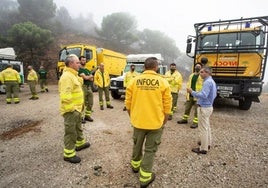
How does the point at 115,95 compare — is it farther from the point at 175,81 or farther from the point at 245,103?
the point at 245,103

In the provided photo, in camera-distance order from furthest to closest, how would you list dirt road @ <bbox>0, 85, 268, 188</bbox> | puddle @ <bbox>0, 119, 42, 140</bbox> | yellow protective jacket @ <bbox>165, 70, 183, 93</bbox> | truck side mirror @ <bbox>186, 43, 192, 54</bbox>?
1. truck side mirror @ <bbox>186, 43, 192, 54</bbox>
2. yellow protective jacket @ <bbox>165, 70, 183, 93</bbox>
3. puddle @ <bbox>0, 119, 42, 140</bbox>
4. dirt road @ <bbox>0, 85, 268, 188</bbox>

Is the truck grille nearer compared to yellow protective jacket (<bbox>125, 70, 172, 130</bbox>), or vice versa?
yellow protective jacket (<bbox>125, 70, 172, 130</bbox>)

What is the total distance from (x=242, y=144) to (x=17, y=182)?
184 inches

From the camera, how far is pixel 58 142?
4.59 metres

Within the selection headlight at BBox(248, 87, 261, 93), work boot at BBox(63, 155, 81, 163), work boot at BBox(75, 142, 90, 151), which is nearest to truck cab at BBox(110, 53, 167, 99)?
headlight at BBox(248, 87, 261, 93)

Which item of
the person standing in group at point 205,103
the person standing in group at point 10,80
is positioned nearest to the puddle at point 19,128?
the person standing in group at point 10,80

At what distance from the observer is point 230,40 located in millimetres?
7594

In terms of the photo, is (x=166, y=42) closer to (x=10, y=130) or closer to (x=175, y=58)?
(x=175, y=58)

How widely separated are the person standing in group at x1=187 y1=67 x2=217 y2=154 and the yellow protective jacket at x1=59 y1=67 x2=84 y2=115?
7.56 feet

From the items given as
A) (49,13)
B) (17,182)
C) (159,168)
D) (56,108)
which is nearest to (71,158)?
(17,182)

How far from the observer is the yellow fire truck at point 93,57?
12.7 m

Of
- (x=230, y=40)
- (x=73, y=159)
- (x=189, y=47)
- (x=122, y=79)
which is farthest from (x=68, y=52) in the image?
(x=73, y=159)

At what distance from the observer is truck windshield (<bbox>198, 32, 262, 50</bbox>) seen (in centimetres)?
721

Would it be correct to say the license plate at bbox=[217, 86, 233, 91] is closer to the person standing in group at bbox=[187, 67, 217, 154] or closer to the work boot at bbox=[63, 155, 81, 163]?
the person standing in group at bbox=[187, 67, 217, 154]
